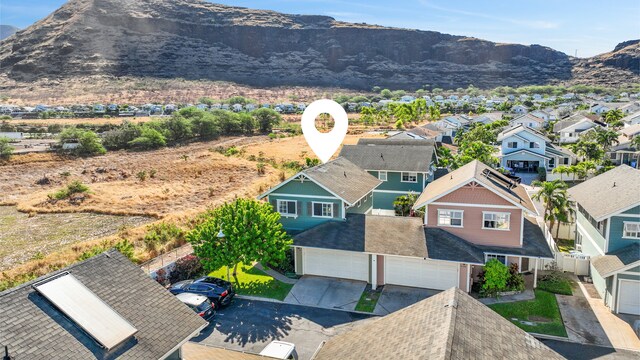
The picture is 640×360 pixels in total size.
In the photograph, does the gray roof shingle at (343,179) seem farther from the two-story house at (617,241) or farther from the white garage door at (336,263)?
the two-story house at (617,241)

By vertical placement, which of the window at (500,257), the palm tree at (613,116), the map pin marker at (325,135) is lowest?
the window at (500,257)

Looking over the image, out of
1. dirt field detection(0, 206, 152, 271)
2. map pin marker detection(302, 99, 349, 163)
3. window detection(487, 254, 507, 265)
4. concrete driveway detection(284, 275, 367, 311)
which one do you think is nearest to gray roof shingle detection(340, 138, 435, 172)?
map pin marker detection(302, 99, 349, 163)

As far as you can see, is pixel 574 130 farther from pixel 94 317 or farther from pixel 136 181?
pixel 94 317

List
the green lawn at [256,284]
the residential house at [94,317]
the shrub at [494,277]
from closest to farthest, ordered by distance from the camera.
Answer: the residential house at [94,317]
the shrub at [494,277]
the green lawn at [256,284]

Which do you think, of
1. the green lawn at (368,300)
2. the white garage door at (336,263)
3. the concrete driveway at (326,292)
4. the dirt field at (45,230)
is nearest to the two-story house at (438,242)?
the white garage door at (336,263)

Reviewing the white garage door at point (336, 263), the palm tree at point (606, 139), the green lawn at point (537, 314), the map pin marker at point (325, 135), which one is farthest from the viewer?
the palm tree at point (606, 139)

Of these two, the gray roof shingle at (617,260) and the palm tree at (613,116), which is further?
the palm tree at (613,116)

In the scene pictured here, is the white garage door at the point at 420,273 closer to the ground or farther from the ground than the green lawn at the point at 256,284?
farther from the ground
